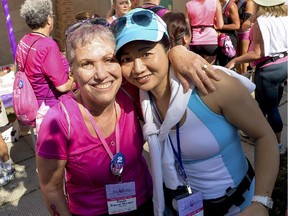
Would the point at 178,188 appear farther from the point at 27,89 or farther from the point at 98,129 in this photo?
the point at 27,89

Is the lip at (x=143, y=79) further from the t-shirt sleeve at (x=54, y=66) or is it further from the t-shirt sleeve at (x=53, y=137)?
the t-shirt sleeve at (x=54, y=66)

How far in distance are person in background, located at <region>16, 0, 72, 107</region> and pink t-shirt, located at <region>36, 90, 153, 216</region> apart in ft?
4.69

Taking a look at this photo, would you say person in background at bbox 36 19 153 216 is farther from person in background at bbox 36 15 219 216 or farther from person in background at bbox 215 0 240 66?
person in background at bbox 215 0 240 66

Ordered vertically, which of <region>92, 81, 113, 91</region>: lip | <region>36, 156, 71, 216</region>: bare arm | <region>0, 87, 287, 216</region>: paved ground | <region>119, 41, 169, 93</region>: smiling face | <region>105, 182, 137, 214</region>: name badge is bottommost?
<region>0, 87, 287, 216</region>: paved ground

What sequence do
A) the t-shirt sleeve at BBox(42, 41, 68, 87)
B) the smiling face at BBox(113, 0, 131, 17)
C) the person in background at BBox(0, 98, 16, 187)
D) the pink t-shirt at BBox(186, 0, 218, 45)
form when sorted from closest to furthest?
the t-shirt sleeve at BBox(42, 41, 68, 87) → the person in background at BBox(0, 98, 16, 187) → the smiling face at BBox(113, 0, 131, 17) → the pink t-shirt at BBox(186, 0, 218, 45)

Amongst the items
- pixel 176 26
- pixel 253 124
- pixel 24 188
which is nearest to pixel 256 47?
pixel 176 26

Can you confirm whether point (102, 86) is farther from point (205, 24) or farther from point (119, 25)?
point (205, 24)

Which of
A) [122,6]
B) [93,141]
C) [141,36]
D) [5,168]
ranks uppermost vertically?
[141,36]

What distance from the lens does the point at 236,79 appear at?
1515 millimetres

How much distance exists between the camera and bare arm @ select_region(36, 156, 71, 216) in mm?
1582

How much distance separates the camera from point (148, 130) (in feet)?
5.27

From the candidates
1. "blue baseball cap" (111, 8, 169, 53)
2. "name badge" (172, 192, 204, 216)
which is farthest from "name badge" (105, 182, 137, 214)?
"blue baseball cap" (111, 8, 169, 53)

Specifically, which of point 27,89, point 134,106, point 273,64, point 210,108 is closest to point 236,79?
point 210,108

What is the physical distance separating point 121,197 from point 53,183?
390 mm
